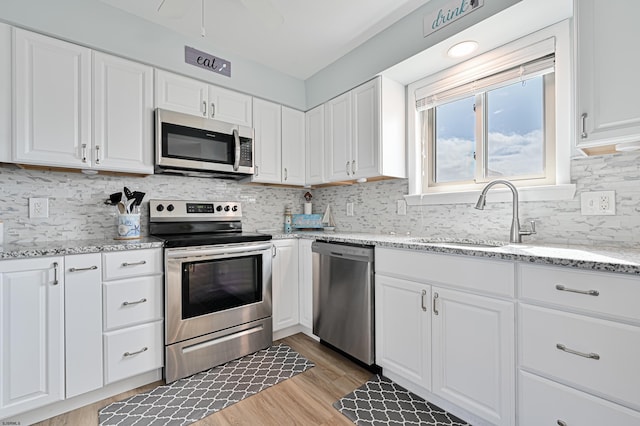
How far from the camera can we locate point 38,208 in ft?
6.39

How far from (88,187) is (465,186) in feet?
9.26

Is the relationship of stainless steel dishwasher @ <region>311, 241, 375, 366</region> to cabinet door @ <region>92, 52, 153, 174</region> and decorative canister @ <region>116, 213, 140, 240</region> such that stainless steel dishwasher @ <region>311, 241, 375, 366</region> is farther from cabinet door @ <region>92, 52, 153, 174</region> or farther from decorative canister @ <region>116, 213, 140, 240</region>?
cabinet door @ <region>92, 52, 153, 174</region>

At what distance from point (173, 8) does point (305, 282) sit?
2.14m

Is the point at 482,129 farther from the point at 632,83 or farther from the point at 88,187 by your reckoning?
Result: the point at 88,187

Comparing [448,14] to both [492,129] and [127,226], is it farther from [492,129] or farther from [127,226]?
[127,226]

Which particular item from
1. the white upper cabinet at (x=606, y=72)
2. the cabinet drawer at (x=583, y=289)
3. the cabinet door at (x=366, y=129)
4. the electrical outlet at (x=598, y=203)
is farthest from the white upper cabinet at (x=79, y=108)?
the electrical outlet at (x=598, y=203)

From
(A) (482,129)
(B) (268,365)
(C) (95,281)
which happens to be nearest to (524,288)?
(A) (482,129)

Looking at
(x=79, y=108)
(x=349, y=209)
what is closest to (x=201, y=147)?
(x=79, y=108)

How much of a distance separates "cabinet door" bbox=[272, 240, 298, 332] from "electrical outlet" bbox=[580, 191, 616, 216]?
2011 mm

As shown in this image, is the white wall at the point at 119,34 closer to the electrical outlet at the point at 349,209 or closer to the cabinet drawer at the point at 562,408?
the electrical outlet at the point at 349,209

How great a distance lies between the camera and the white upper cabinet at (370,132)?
2318mm

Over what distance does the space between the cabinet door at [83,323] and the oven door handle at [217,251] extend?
0.41m

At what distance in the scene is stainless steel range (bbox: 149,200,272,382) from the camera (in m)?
1.94

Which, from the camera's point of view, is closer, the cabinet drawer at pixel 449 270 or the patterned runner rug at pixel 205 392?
the cabinet drawer at pixel 449 270
